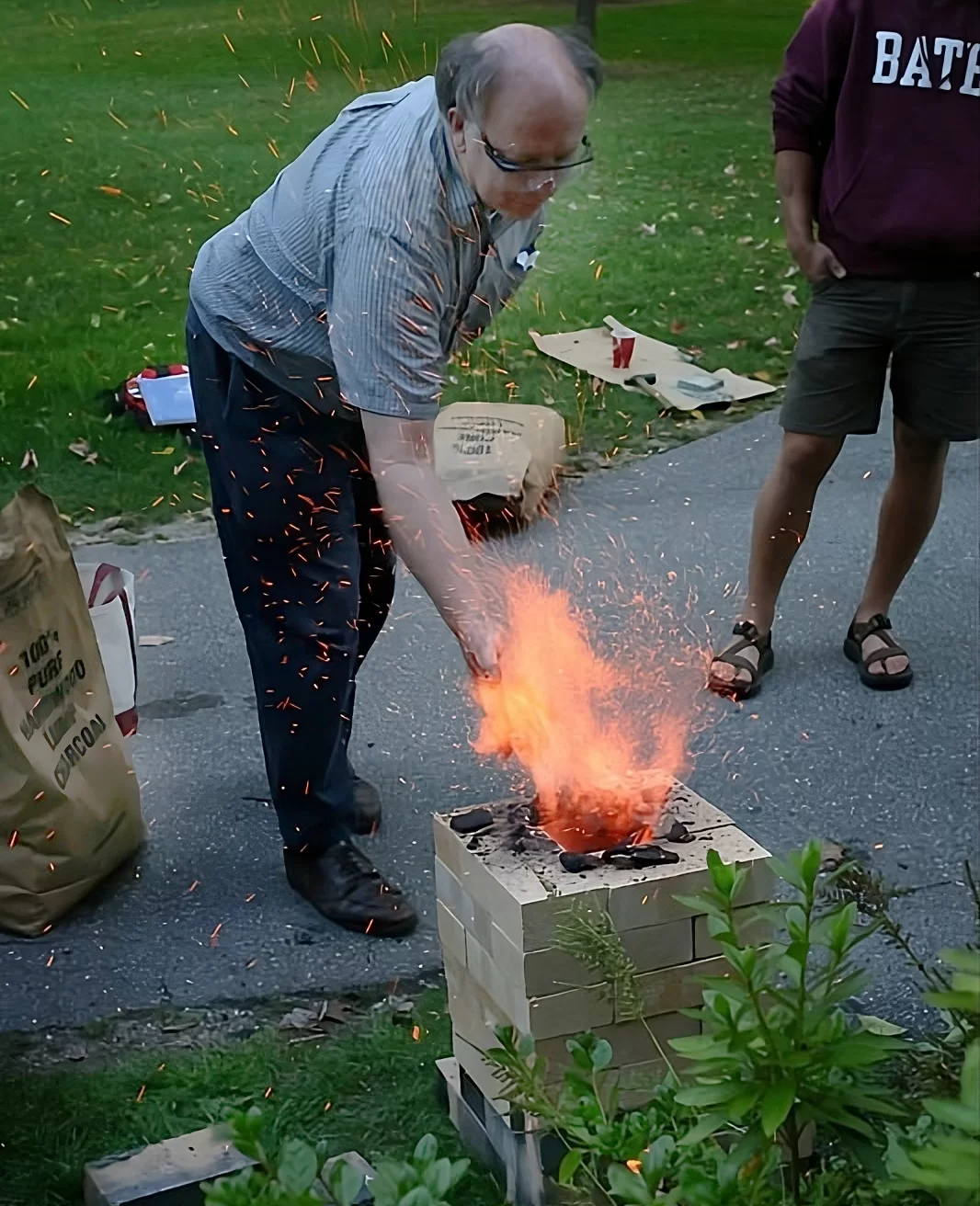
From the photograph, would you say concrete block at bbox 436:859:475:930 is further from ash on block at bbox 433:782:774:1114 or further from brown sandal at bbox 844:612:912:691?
brown sandal at bbox 844:612:912:691

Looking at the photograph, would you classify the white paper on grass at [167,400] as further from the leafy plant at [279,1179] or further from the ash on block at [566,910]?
the leafy plant at [279,1179]

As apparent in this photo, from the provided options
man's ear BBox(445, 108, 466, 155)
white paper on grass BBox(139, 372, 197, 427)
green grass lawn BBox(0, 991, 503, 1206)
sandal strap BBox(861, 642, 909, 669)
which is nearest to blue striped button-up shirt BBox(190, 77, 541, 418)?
man's ear BBox(445, 108, 466, 155)

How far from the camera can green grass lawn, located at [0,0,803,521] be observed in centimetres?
679

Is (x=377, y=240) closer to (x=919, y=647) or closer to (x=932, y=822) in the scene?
(x=932, y=822)

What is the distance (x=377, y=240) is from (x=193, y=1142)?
58.6 inches

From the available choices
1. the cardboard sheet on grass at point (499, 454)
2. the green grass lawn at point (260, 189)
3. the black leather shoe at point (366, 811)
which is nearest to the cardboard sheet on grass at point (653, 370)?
the green grass lawn at point (260, 189)

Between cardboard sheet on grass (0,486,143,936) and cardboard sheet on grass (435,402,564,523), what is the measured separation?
2.18 m

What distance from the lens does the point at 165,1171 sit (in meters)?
2.49

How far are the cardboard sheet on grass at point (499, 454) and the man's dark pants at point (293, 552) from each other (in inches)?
77.8

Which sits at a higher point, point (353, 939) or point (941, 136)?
point (941, 136)

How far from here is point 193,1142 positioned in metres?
2.56

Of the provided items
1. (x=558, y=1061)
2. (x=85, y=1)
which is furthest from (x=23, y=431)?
(x=85, y=1)

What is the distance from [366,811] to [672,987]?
1515 millimetres

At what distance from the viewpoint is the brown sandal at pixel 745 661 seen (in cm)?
442
